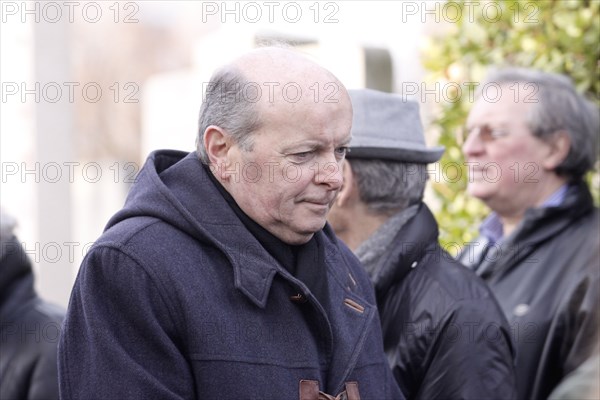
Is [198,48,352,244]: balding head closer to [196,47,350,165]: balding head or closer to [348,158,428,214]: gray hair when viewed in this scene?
[196,47,350,165]: balding head

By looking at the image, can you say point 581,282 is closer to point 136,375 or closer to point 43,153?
point 136,375

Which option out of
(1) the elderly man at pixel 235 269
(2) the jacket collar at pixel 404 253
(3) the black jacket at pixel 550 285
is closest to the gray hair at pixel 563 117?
(3) the black jacket at pixel 550 285

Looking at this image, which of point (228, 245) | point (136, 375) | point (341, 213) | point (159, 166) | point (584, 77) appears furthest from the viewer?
point (584, 77)

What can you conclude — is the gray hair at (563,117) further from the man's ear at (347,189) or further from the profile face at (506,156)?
the man's ear at (347,189)

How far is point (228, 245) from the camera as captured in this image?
2.46 metres

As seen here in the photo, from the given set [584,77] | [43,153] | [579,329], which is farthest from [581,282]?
[43,153]

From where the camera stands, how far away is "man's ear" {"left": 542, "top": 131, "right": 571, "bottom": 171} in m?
4.38

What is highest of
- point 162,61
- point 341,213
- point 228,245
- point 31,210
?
point 228,245

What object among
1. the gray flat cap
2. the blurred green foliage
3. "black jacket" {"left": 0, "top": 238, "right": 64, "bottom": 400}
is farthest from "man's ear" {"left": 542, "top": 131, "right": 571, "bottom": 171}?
"black jacket" {"left": 0, "top": 238, "right": 64, "bottom": 400}

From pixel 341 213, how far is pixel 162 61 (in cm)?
3930

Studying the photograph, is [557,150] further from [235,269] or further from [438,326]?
[235,269]

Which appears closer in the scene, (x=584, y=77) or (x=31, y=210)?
(x=584, y=77)

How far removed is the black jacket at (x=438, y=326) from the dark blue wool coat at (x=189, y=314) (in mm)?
556

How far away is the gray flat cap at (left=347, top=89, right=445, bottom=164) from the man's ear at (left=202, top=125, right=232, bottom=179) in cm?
102
